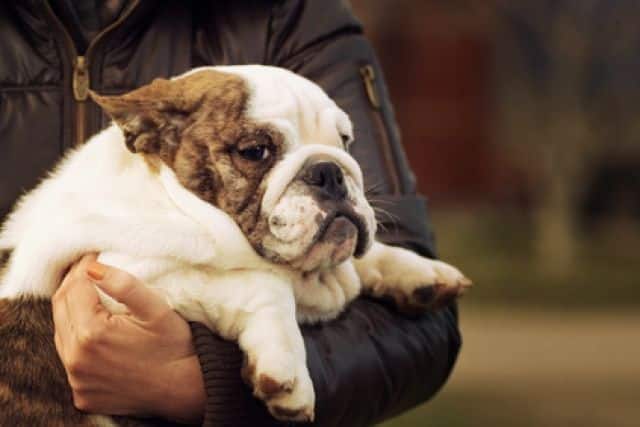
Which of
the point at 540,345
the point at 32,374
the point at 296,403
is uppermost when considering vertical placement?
the point at 296,403

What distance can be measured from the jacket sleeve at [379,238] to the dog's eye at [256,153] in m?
0.34

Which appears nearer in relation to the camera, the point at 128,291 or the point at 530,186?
the point at 128,291

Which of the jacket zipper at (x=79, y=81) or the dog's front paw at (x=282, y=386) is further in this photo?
the jacket zipper at (x=79, y=81)

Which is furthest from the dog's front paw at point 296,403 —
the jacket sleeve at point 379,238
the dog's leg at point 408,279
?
the dog's leg at point 408,279

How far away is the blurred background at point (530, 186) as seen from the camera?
30.7 feet

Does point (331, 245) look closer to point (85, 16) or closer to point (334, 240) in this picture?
point (334, 240)

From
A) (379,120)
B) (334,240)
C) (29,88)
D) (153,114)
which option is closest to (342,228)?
(334,240)

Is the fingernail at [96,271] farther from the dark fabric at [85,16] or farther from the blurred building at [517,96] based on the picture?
the blurred building at [517,96]

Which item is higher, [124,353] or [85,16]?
[85,16]

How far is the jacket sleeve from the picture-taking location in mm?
2461

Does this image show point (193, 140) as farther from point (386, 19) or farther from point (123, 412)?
point (386, 19)

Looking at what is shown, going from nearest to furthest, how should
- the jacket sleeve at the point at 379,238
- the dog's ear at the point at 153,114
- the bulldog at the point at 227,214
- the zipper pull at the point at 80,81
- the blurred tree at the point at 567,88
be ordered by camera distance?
the bulldog at the point at 227,214 → the dog's ear at the point at 153,114 → the jacket sleeve at the point at 379,238 → the zipper pull at the point at 80,81 → the blurred tree at the point at 567,88

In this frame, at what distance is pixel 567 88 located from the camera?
1755cm

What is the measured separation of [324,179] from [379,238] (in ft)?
1.62
